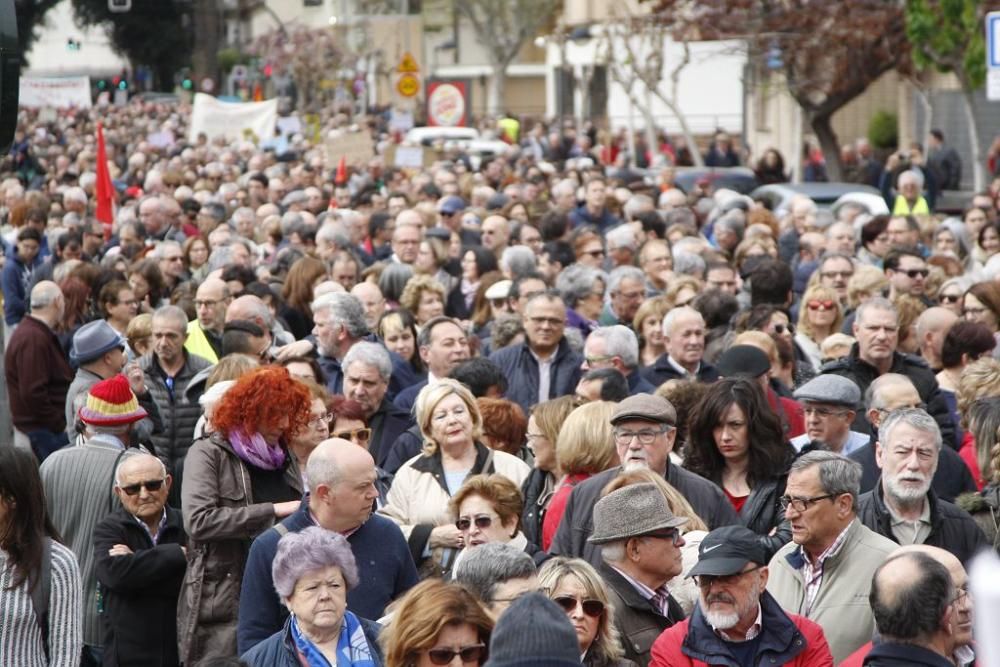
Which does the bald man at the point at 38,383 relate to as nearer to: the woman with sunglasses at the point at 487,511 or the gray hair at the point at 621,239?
the gray hair at the point at 621,239

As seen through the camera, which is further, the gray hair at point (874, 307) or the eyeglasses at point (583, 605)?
the gray hair at point (874, 307)

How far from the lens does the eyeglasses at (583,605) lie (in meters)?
5.32

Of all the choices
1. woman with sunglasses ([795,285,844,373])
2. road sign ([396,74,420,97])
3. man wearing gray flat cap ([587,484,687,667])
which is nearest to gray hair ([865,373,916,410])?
man wearing gray flat cap ([587,484,687,667])

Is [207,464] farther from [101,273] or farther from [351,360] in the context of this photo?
[101,273]

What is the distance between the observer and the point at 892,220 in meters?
14.9

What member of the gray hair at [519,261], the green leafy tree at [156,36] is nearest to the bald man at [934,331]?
the gray hair at [519,261]

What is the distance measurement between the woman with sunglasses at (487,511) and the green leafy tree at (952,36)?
2484 centimetres

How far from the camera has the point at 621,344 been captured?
371 inches

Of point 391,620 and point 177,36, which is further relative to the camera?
point 177,36

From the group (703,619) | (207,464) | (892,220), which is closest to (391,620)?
(703,619)

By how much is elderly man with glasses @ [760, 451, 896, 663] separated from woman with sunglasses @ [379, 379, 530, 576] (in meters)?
1.51

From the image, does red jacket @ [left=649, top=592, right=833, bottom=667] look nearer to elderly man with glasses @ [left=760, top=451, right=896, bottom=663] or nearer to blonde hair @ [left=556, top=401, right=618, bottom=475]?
elderly man with glasses @ [left=760, top=451, right=896, bottom=663]

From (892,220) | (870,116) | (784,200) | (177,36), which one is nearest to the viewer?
(892,220)

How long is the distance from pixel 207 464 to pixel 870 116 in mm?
44106
